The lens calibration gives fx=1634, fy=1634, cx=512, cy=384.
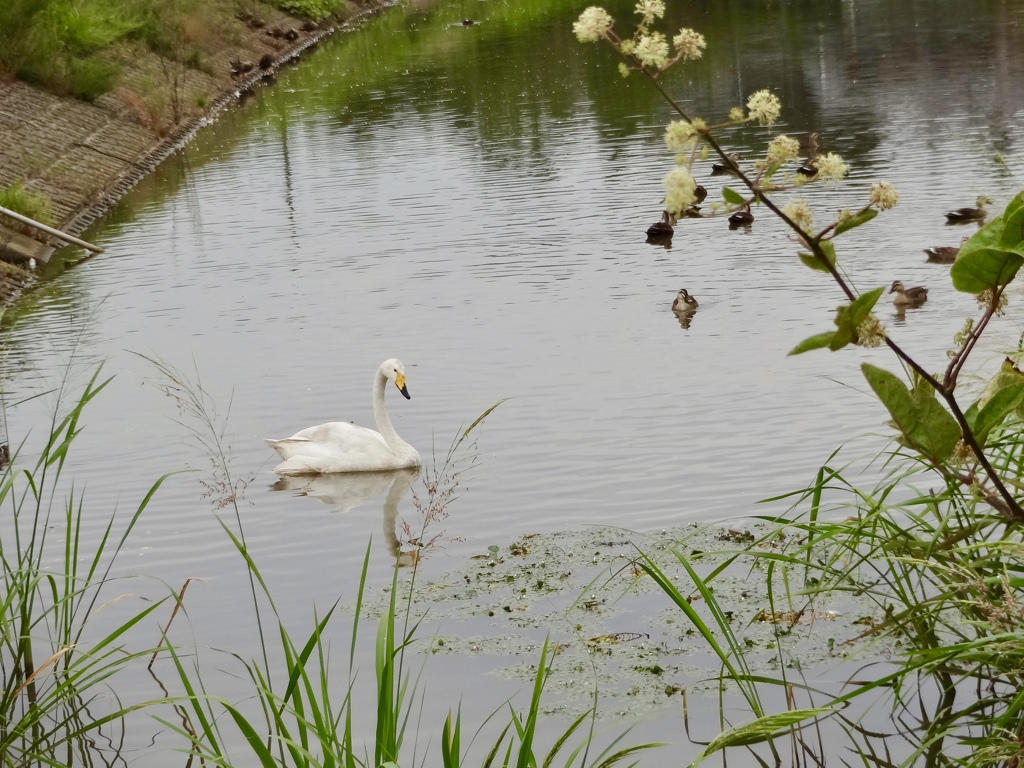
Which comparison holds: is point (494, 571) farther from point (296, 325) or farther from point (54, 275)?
point (54, 275)

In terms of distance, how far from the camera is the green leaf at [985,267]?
142 inches

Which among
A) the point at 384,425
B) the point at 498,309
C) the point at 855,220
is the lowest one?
the point at 498,309

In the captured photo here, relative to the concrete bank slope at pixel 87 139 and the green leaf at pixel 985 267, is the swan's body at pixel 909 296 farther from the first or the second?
the green leaf at pixel 985 267

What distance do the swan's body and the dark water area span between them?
4.8 inches

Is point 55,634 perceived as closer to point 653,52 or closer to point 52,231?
point 653,52

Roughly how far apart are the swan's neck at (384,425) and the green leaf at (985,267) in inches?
269

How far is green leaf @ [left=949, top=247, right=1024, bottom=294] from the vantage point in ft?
11.8

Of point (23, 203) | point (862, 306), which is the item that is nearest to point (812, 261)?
point (862, 306)

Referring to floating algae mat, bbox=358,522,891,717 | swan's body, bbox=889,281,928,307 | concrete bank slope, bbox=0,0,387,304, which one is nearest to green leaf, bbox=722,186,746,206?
floating algae mat, bbox=358,522,891,717

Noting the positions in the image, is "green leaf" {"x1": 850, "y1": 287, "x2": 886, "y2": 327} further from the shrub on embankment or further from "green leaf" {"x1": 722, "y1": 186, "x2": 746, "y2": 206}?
the shrub on embankment

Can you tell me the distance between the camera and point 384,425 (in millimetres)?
10445

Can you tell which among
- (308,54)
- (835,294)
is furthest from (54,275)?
(308,54)

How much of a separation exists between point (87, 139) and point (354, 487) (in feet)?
56.3

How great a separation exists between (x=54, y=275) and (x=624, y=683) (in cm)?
1329
